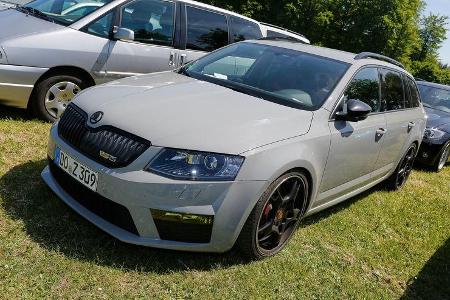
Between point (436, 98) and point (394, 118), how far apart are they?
5.13 metres

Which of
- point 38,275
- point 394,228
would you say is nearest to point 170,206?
point 38,275

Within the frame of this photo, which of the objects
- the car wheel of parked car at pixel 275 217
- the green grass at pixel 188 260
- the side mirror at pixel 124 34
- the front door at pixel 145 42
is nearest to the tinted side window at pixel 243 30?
the front door at pixel 145 42

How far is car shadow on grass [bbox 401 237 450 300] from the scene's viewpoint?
3672 mm

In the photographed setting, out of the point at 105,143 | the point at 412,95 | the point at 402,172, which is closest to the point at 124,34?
the point at 105,143

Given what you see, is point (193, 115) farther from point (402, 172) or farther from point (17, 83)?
point (402, 172)

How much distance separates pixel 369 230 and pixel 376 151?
2.56 ft

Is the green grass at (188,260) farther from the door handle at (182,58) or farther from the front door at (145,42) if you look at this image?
the door handle at (182,58)

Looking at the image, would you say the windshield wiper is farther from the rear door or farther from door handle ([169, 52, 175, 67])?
the rear door

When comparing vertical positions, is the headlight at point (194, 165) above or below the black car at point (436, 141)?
above

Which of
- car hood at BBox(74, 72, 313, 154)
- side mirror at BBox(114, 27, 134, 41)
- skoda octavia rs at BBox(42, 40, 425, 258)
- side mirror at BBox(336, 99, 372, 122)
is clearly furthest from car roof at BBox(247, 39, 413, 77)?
side mirror at BBox(114, 27, 134, 41)

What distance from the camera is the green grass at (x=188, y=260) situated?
2850mm

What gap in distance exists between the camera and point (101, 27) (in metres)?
5.54

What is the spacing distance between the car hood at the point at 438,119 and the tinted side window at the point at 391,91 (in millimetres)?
3107

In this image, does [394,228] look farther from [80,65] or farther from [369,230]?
[80,65]
